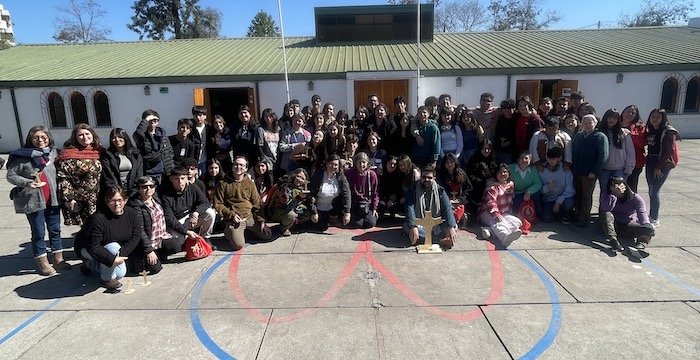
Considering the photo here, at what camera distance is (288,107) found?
6.48 metres

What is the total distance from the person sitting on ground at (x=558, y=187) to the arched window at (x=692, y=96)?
42.1 ft

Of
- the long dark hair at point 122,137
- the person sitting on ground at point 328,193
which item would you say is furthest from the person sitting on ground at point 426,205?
the long dark hair at point 122,137

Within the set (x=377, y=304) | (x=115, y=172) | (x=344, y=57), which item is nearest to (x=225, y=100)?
(x=344, y=57)

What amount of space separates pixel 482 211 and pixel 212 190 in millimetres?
3816

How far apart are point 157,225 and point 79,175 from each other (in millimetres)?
1023

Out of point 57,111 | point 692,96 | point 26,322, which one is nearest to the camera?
point 26,322

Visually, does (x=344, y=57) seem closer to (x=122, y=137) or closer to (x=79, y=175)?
(x=122, y=137)

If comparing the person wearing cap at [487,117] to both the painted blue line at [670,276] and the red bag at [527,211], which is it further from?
the painted blue line at [670,276]

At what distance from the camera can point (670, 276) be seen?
433 cm

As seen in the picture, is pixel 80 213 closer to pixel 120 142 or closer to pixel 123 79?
pixel 120 142

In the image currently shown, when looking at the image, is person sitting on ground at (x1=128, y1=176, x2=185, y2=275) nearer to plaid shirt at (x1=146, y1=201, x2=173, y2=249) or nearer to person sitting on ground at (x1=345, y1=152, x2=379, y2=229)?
plaid shirt at (x1=146, y1=201, x2=173, y2=249)

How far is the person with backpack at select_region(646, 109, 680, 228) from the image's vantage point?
543 centimetres

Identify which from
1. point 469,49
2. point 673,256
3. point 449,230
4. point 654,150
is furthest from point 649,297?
point 469,49

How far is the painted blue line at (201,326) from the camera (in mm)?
3200
